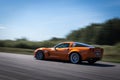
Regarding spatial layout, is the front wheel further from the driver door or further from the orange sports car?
the driver door

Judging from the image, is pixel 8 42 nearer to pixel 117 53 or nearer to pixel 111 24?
pixel 111 24

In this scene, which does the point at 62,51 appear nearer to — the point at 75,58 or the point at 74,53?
the point at 74,53

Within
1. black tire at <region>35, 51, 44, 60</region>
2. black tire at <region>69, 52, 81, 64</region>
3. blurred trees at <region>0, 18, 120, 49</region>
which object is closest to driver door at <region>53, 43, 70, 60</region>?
black tire at <region>69, 52, 81, 64</region>

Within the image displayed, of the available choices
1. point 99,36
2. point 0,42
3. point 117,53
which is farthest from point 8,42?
point 117,53

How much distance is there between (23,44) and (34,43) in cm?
155

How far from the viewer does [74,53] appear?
16.6m

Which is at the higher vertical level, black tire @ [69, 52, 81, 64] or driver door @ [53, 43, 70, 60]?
driver door @ [53, 43, 70, 60]

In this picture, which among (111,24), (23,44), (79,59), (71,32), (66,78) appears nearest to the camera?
(66,78)

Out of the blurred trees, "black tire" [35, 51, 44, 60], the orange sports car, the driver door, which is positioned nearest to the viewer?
the orange sports car

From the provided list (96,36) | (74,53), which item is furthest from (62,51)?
(96,36)

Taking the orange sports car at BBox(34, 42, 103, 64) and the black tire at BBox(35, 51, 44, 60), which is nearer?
the orange sports car at BBox(34, 42, 103, 64)

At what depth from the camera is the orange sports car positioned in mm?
16141

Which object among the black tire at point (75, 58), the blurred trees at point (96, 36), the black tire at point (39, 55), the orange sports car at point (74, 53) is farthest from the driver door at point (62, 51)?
the blurred trees at point (96, 36)

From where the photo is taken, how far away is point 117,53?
1001 inches
